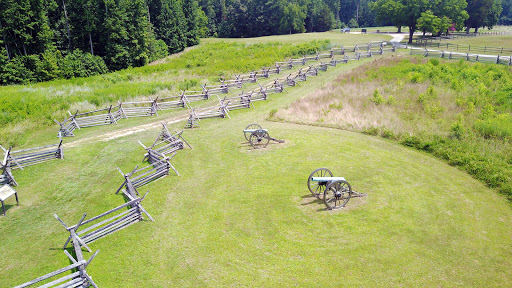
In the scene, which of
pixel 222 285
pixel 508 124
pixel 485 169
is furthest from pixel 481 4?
pixel 222 285

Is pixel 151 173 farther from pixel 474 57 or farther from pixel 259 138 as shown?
pixel 474 57

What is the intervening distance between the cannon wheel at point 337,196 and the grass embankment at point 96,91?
1982 centimetres

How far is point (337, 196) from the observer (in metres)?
13.3

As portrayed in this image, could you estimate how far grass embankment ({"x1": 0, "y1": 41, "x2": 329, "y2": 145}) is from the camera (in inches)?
947

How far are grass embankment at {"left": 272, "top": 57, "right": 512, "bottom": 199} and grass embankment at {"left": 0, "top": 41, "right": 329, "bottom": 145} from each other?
45.9 feet

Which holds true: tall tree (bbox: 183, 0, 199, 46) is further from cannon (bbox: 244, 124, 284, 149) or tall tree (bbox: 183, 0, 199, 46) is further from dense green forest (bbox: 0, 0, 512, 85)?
cannon (bbox: 244, 124, 284, 149)

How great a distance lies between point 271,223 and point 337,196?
115 inches

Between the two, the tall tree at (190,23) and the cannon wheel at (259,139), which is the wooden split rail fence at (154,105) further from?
the tall tree at (190,23)

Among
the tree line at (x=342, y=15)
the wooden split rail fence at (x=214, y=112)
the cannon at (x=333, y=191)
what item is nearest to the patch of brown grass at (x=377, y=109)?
the wooden split rail fence at (x=214, y=112)

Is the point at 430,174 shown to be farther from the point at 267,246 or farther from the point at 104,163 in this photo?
the point at 104,163

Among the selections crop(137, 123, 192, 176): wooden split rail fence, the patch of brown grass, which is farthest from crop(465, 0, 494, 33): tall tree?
crop(137, 123, 192, 176): wooden split rail fence

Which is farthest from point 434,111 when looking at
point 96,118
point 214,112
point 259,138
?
point 96,118

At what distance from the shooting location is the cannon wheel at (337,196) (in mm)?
13125

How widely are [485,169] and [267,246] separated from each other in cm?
1230
